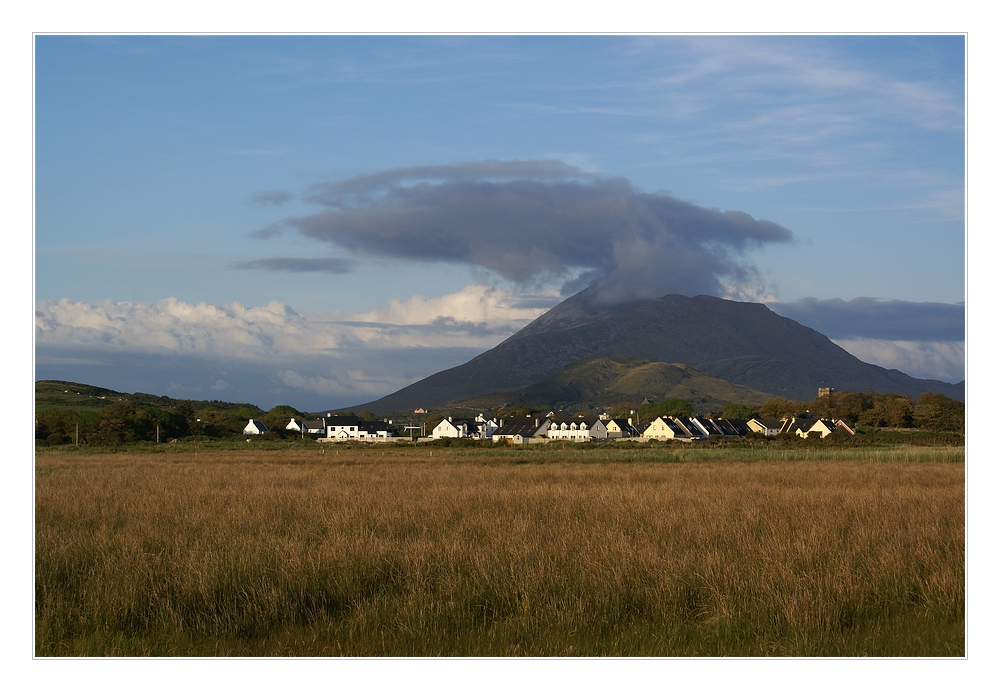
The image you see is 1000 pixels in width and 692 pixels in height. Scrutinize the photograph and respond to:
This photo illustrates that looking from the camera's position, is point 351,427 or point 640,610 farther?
point 351,427

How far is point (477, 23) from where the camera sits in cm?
891

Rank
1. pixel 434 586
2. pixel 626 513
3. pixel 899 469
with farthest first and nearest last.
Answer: pixel 899 469, pixel 626 513, pixel 434 586

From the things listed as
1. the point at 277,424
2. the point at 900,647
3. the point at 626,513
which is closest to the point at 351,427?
the point at 277,424

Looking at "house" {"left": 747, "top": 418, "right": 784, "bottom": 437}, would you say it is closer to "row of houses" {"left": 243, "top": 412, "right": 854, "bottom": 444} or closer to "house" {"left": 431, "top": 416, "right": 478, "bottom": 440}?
"row of houses" {"left": 243, "top": 412, "right": 854, "bottom": 444}

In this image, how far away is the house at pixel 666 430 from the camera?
11756cm

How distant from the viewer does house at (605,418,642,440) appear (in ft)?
422

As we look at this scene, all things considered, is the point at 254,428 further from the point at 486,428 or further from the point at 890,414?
the point at 890,414

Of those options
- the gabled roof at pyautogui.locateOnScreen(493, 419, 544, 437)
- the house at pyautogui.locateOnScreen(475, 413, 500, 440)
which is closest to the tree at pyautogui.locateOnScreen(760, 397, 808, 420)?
the gabled roof at pyautogui.locateOnScreen(493, 419, 544, 437)

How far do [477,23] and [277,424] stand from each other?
105866 mm

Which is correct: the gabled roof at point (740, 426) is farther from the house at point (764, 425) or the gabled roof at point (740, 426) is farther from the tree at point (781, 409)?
the tree at point (781, 409)

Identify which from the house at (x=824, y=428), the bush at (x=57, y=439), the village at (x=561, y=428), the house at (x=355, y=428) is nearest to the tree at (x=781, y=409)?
the village at (x=561, y=428)

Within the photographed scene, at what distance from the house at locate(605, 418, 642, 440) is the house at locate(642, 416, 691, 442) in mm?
3222
